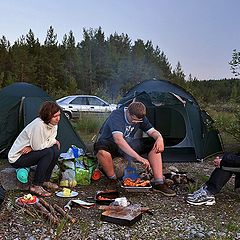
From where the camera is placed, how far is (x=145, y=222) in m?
3.18

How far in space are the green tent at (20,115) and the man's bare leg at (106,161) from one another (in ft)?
5.60

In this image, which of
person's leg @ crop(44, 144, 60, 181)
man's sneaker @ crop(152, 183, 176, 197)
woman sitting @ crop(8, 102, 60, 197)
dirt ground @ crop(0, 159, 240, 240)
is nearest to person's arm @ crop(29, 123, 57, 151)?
woman sitting @ crop(8, 102, 60, 197)

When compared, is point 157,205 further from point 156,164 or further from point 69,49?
point 69,49

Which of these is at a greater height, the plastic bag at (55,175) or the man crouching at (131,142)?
the man crouching at (131,142)

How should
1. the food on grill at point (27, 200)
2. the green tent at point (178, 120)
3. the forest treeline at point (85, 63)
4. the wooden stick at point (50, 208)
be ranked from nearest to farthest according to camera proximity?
the wooden stick at point (50, 208) < the food on grill at point (27, 200) < the green tent at point (178, 120) < the forest treeline at point (85, 63)

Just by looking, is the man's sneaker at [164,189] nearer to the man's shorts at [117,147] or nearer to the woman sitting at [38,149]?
the man's shorts at [117,147]

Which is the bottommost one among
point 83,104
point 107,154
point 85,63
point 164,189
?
point 164,189

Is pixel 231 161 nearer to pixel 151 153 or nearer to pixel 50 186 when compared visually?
pixel 151 153

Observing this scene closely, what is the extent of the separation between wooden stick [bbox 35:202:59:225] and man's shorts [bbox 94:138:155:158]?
112 cm

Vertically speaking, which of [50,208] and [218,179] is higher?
[218,179]

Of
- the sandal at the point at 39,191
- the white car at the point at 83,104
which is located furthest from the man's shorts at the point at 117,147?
the white car at the point at 83,104

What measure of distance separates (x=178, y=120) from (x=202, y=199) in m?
3.74

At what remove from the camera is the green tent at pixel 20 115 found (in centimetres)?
592

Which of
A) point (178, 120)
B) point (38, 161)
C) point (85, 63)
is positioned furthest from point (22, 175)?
point (85, 63)
